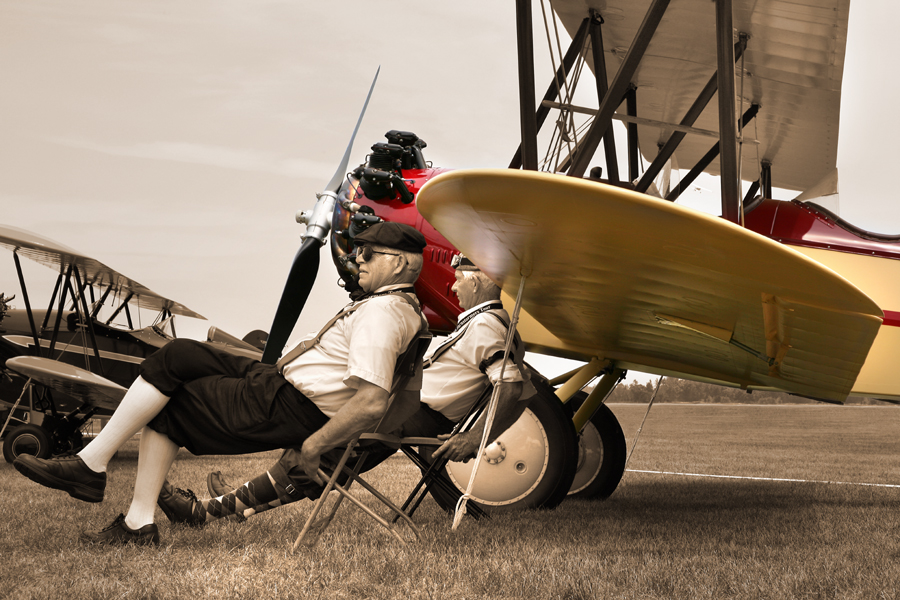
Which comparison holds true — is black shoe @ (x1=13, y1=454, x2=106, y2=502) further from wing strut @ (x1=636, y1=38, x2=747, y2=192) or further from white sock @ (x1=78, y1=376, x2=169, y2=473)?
wing strut @ (x1=636, y1=38, x2=747, y2=192)

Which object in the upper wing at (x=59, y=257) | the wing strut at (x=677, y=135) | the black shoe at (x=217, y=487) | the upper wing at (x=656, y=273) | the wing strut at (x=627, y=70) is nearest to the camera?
the upper wing at (x=656, y=273)

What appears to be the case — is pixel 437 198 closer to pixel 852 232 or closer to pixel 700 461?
pixel 852 232

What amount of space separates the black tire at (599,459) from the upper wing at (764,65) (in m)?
2.32

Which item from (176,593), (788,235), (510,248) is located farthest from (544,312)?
(176,593)

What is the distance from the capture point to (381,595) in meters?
1.96

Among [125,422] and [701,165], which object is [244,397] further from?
[701,165]

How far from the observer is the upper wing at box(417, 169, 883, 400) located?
2.13 m

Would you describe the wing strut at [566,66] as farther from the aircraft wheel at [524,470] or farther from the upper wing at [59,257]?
the upper wing at [59,257]

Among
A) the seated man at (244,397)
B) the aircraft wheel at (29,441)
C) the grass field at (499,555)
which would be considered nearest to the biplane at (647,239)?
the seated man at (244,397)

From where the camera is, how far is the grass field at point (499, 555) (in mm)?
2023

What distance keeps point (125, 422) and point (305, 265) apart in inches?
98.4

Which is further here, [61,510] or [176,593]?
[61,510]

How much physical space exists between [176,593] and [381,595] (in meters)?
0.57

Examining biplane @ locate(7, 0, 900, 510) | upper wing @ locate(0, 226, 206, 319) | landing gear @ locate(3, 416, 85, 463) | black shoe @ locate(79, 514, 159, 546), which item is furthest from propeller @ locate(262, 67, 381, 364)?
upper wing @ locate(0, 226, 206, 319)
